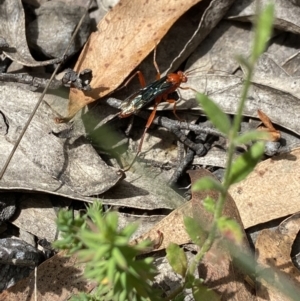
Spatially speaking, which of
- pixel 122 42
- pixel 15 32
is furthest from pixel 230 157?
pixel 15 32

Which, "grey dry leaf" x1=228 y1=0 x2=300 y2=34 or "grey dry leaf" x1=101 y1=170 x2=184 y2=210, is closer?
"grey dry leaf" x1=101 y1=170 x2=184 y2=210

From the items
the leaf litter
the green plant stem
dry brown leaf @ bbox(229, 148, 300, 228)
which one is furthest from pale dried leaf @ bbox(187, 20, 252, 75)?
the green plant stem

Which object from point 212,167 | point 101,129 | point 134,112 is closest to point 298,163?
point 212,167

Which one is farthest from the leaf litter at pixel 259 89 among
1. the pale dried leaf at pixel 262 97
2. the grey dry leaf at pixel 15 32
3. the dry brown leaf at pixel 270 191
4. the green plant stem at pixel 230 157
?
the green plant stem at pixel 230 157

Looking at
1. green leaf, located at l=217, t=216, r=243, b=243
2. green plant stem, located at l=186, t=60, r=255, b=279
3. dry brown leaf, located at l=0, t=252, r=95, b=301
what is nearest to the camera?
green plant stem, located at l=186, t=60, r=255, b=279

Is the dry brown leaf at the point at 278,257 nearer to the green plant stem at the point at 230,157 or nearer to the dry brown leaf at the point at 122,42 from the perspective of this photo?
the green plant stem at the point at 230,157

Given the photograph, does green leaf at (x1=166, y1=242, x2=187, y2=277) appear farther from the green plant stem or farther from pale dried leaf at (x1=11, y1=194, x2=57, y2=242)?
pale dried leaf at (x1=11, y1=194, x2=57, y2=242)

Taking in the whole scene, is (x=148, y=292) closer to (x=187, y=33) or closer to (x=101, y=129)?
(x=101, y=129)
